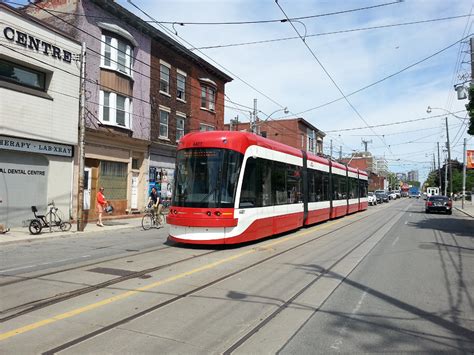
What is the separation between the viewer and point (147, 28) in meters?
24.8

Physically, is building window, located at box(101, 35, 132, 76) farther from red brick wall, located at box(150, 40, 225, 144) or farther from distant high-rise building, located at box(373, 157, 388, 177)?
distant high-rise building, located at box(373, 157, 388, 177)

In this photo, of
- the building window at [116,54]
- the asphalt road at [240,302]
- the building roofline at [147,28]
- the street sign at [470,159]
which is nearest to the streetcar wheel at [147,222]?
the asphalt road at [240,302]

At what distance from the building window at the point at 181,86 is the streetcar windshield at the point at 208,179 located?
57.7ft

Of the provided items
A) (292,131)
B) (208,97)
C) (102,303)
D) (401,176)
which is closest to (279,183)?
(102,303)

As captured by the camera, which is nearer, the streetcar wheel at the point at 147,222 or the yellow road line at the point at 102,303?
the yellow road line at the point at 102,303

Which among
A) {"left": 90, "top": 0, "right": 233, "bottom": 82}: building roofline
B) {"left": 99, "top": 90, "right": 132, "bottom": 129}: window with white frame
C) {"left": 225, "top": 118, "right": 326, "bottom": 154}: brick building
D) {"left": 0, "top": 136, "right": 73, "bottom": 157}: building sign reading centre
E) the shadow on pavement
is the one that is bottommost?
the shadow on pavement

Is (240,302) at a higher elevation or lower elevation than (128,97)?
lower

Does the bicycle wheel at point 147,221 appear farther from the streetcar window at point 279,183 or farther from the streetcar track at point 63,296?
the streetcar track at point 63,296

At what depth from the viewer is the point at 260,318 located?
5.69m

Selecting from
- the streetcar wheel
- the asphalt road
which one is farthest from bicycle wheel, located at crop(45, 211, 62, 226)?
the asphalt road

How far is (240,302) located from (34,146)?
14255mm

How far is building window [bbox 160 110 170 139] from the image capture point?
26.9 metres

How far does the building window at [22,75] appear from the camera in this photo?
54.6 feet

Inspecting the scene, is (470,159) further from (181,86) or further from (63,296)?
(63,296)
